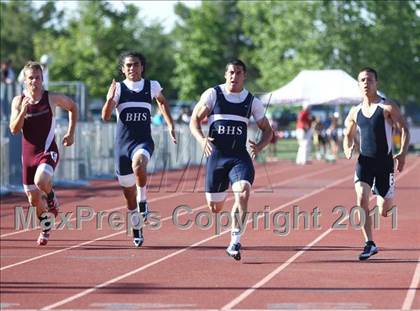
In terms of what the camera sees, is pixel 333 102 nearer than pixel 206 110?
No

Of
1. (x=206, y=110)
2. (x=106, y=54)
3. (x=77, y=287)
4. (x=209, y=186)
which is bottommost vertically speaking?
(x=77, y=287)

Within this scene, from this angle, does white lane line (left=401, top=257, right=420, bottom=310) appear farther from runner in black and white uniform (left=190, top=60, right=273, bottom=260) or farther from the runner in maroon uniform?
the runner in maroon uniform

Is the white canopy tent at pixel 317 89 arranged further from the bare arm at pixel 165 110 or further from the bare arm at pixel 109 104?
the bare arm at pixel 109 104

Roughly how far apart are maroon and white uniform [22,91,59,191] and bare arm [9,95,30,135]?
113mm

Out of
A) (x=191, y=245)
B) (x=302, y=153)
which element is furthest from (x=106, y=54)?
(x=191, y=245)

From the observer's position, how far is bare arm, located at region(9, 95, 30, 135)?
13352 mm

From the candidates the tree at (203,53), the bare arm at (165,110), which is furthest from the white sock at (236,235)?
the tree at (203,53)

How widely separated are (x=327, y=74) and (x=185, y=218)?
24.0 metres

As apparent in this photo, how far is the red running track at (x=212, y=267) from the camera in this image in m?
10.4

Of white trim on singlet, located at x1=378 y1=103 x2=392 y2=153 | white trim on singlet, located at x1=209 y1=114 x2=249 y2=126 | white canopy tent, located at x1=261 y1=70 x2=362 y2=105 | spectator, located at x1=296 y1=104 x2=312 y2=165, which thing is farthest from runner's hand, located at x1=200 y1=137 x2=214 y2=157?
spectator, located at x1=296 y1=104 x2=312 y2=165

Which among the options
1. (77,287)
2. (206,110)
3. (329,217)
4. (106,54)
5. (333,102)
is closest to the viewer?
(77,287)

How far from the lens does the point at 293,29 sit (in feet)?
207

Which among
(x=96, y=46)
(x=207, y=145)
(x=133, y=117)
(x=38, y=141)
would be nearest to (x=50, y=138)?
(x=38, y=141)

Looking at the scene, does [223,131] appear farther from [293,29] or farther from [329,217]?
[293,29]
